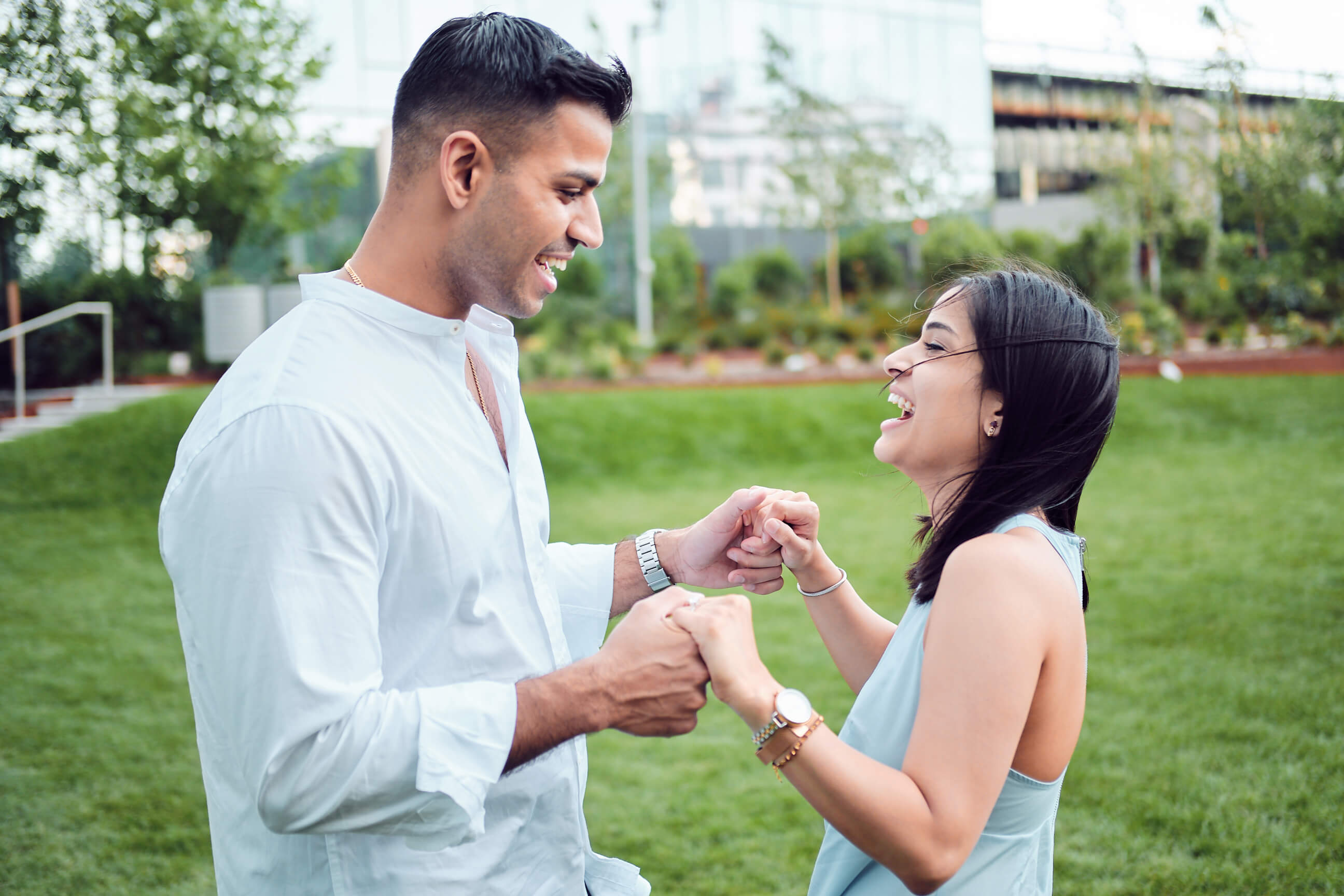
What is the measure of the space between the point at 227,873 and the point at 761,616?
18.4 feet

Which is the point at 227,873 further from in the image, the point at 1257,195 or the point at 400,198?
the point at 1257,195

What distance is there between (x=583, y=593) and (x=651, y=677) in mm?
769

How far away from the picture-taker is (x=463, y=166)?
1.77 m

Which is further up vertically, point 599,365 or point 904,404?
point 599,365

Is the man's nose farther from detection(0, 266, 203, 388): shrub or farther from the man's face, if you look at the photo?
detection(0, 266, 203, 388): shrub

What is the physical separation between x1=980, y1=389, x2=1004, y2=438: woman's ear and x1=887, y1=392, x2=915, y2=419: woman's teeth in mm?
130

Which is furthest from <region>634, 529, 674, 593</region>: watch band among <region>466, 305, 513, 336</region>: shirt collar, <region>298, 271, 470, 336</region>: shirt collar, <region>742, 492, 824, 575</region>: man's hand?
<region>298, 271, 470, 336</region>: shirt collar

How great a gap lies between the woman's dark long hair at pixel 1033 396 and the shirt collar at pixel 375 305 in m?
1.00

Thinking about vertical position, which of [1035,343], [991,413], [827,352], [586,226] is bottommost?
[991,413]

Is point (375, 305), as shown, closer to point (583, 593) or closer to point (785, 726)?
point (583, 593)

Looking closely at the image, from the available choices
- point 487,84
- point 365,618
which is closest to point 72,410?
point 487,84

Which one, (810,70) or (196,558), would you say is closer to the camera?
(196,558)

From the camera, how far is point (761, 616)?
7.10m

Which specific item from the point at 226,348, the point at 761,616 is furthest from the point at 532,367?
the point at 761,616
